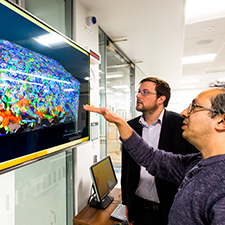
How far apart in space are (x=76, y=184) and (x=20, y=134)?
1.03m

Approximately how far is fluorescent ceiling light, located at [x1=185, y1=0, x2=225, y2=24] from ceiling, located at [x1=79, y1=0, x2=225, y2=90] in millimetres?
12

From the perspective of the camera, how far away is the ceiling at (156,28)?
190 centimetres

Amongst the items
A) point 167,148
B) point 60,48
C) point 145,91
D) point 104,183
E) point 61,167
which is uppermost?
point 60,48

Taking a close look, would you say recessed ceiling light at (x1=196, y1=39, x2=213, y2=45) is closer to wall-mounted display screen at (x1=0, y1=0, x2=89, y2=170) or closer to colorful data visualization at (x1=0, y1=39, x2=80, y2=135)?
wall-mounted display screen at (x1=0, y1=0, x2=89, y2=170)

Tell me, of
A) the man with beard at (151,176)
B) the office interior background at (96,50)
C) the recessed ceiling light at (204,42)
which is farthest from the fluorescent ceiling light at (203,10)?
the man with beard at (151,176)

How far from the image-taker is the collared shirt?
57.4 inches

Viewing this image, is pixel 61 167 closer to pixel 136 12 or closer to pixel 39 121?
pixel 39 121

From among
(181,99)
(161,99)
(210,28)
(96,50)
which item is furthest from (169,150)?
(181,99)

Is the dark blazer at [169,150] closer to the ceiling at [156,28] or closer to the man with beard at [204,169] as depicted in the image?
the man with beard at [204,169]

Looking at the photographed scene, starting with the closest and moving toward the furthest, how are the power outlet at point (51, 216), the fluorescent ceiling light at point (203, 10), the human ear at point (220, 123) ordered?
the human ear at point (220, 123)
the power outlet at point (51, 216)
the fluorescent ceiling light at point (203, 10)

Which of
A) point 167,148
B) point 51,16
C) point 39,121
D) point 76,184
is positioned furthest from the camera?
point 76,184

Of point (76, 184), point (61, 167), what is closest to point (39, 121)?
point (61, 167)

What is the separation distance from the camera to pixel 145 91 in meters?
1.74

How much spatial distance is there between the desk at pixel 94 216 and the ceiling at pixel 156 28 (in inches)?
84.1
